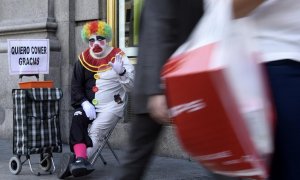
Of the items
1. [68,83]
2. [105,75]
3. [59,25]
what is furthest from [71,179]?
[59,25]

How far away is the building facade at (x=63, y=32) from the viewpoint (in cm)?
884

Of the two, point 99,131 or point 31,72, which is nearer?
point 99,131

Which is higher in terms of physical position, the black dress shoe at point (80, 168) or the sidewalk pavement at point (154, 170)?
the black dress shoe at point (80, 168)

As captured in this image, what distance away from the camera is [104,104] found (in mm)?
6438

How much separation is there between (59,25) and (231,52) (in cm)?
776

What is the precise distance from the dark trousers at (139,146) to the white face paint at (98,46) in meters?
4.03

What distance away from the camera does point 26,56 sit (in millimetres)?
7188

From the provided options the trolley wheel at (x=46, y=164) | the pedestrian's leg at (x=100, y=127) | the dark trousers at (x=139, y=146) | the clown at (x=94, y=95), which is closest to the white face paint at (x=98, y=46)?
the clown at (x=94, y=95)

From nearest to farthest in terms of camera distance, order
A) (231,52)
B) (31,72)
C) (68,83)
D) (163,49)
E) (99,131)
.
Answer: (231,52) → (163,49) → (99,131) → (31,72) → (68,83)

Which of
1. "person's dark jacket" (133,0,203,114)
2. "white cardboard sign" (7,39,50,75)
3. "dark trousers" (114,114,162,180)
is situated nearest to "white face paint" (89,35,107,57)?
"white cardboard sign" (7,39,50,75)

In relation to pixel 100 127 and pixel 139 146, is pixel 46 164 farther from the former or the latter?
pixel 139 146

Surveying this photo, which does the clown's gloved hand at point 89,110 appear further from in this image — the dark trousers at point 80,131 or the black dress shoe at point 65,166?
the black dress shoe at point 65,166

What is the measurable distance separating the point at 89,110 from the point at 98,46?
2.62ft

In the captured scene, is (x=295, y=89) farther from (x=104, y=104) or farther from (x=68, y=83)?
(x=68, y=83)
